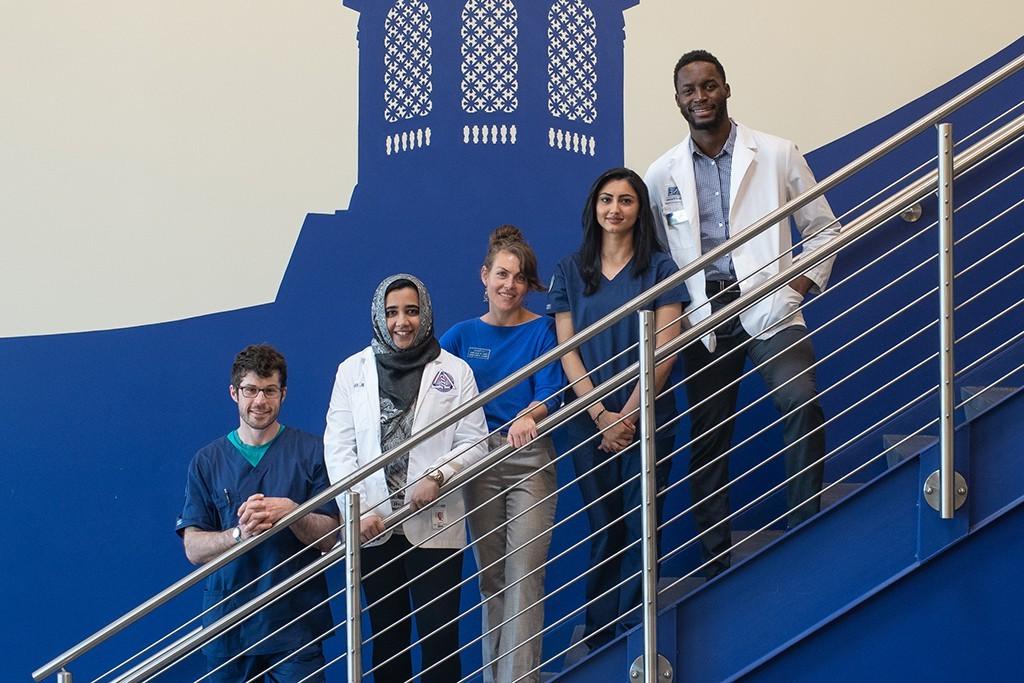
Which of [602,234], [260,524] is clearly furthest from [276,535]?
[602,234]

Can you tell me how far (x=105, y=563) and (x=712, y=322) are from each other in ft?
7.42

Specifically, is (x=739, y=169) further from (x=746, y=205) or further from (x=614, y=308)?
(x=614, y=308)

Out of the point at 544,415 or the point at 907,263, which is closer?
the point at 544,415

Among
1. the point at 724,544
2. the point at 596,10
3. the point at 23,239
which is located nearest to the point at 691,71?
the point at 596,10

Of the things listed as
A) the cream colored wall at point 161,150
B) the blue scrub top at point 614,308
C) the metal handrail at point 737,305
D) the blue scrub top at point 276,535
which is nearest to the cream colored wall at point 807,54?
the blue scrub top at point 614,308

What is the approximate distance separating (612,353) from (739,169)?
59 cm

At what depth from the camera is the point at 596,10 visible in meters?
3.78

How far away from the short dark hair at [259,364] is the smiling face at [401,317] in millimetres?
295

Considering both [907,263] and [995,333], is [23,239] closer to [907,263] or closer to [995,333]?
[907,263]

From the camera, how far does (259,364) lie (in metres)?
3.08

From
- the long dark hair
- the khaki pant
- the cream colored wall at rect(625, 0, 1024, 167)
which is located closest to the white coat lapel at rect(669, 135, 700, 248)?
the long dark hair

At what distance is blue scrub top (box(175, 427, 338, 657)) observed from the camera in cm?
295

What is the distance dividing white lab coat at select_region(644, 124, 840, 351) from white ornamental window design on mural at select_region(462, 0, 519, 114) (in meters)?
0.75

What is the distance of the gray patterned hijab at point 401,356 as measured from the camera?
3.04 metres
